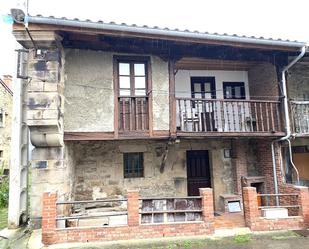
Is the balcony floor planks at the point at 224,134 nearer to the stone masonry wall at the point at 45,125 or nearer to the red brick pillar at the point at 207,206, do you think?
the red brick pillar at the point at 207,206

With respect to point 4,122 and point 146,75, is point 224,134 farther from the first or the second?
point 4,122

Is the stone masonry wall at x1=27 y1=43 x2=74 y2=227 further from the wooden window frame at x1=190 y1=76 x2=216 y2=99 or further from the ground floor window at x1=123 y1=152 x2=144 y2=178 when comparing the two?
the wooden window frame at x1=190 y1=76 x2=216 y2=99

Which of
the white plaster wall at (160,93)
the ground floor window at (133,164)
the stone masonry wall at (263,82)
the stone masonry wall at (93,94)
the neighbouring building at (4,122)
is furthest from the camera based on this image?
the neighbouring building at (4,122)

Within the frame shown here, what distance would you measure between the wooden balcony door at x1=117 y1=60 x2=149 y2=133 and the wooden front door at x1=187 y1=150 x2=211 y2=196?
116 inches

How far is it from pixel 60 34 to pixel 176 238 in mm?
5881

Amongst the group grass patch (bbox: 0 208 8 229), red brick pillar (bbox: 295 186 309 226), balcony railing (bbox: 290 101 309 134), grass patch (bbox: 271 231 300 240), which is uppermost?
balcony railing (bbox: 290 101 309 134)

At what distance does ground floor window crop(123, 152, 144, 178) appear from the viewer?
8414mm

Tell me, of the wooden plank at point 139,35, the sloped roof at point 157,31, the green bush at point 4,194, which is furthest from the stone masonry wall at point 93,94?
the green bush at point 4,194

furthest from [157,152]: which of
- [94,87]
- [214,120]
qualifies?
[94,87]

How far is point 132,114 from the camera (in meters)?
7.04

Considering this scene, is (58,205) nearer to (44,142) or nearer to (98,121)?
(44,142)

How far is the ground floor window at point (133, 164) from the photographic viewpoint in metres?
8.41

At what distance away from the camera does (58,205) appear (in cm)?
612

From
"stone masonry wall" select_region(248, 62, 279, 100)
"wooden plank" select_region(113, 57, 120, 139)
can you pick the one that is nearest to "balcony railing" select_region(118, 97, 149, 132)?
"wooden plank" select_region(113, 57, 120, 139)
